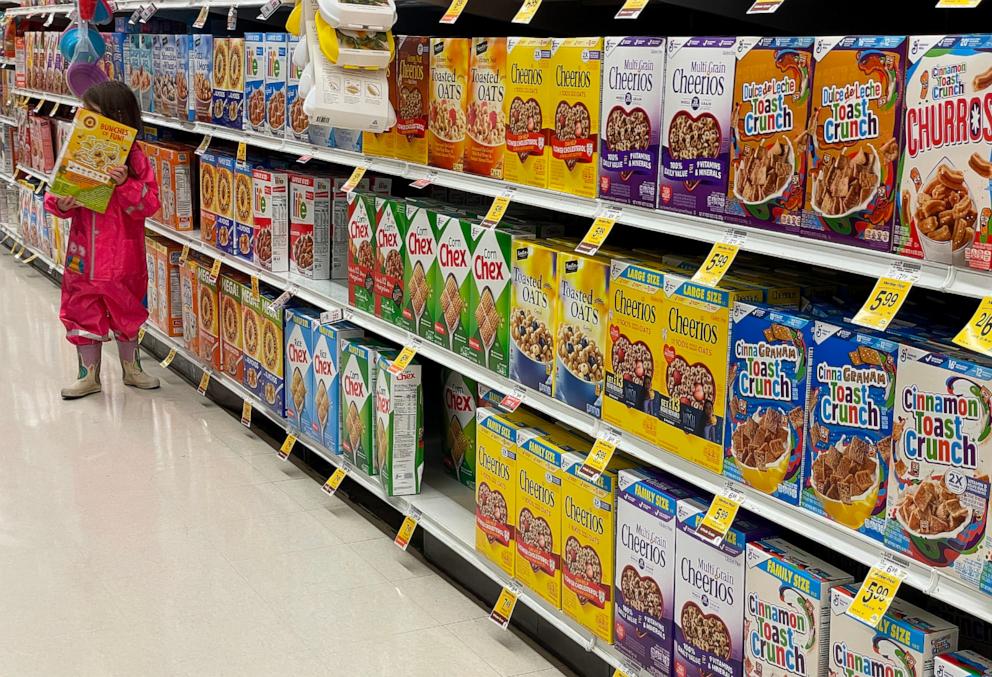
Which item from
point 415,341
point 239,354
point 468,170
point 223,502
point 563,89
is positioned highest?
point 563,89

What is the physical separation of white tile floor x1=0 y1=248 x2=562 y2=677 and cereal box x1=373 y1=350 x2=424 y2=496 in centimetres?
27

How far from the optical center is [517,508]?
3.01 metres

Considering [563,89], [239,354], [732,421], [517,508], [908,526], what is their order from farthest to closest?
[239,354], [517,508], [563,89], [732,421], [908,526]

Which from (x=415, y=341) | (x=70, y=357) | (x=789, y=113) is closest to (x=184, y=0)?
(x=70, y=357)

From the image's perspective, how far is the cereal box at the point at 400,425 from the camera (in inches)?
138

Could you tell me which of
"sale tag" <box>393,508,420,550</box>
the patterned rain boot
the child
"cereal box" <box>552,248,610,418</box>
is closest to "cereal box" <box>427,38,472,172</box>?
"cereal box" <box>552,248,610,418</box>

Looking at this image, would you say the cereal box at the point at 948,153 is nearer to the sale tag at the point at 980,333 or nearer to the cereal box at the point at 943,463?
the sale tag at the point at 980,333

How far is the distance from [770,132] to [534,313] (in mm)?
936

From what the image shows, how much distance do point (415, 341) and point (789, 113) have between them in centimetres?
172

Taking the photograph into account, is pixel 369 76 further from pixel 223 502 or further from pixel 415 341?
pixel 223 502

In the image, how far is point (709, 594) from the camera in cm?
231

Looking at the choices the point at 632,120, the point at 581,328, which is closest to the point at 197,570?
the point at 581,328

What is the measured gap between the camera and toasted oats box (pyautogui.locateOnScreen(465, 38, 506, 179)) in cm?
291

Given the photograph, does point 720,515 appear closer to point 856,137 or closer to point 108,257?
point 856,137
